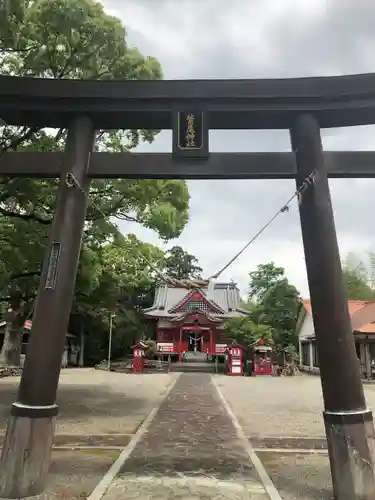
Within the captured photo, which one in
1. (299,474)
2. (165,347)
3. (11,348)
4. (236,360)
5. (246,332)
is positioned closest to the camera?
(299,474)

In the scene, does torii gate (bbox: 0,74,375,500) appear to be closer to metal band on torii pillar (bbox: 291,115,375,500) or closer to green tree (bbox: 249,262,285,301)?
metal band on torii pillar (bbox: 291,115,375,500)

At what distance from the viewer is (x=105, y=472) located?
5.95 m

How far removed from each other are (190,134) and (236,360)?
27.0 metres

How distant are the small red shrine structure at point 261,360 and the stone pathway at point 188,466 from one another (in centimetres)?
2109

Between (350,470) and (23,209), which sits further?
(23,209)

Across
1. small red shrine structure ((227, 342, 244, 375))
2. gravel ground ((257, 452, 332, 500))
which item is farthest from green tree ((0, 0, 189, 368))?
small red shrine structure ((227, 342, 244, 375))

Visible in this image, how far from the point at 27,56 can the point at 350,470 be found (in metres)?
10.3

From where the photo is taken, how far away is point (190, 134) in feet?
19.7

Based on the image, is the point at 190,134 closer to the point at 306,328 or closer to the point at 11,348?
the point at 11,348

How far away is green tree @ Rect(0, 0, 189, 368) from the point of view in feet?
31.3

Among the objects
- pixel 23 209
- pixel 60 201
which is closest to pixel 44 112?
pixel 60 201

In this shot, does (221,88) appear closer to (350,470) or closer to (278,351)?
(350,470)

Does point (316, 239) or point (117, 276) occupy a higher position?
point (117, 276)

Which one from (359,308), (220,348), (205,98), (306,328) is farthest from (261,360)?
(205,98)
